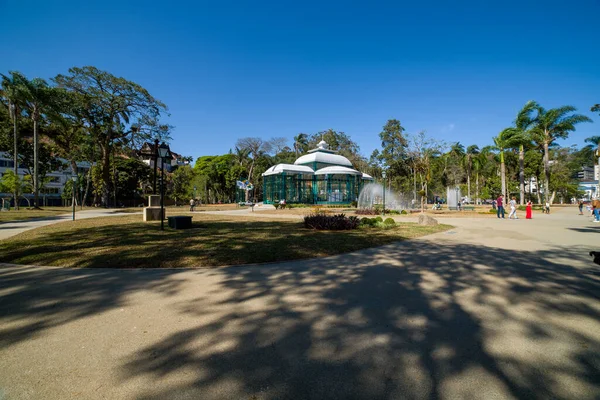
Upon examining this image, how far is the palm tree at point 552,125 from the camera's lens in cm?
3466

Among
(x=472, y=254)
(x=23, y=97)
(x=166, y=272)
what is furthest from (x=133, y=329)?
(x=23, y=97)

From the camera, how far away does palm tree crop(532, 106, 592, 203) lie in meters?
34.7

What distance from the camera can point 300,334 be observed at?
303 cm

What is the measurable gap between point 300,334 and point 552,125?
48310 millimetres

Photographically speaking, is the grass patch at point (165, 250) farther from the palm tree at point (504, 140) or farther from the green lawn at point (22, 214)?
the palm tree at point (504, 140)

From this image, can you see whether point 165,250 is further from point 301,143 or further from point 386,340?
point 301,143

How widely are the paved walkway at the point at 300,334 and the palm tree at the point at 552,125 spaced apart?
4176 centimetres

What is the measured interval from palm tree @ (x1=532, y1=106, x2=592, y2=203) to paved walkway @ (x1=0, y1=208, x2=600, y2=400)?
41.8 m

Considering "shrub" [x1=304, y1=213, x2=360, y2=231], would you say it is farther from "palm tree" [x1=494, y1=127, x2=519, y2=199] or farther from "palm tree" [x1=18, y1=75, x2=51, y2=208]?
"palm tree" [x1=18, y1=75, x2=51, y2=208]

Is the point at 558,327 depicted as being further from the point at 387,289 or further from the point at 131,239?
the point at 131,239

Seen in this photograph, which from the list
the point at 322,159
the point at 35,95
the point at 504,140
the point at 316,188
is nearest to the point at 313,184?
the point at 316,188

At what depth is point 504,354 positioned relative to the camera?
8.69 feet

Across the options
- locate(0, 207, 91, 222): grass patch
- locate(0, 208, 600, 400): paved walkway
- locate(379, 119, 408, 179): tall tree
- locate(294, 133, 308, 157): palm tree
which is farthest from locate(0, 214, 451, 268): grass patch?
locate(294, 133, 308, 157): palm tree

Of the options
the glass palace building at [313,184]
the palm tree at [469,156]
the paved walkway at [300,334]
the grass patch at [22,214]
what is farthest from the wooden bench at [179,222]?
the palm tree at [469,156]
